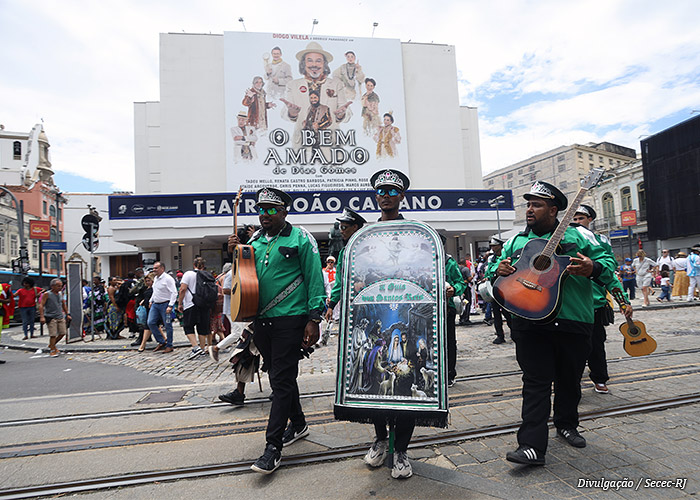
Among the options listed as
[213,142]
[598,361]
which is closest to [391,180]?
[598,361]

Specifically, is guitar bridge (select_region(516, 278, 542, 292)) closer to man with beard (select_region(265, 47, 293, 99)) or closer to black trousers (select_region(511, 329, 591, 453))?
black trousers (select_region(511, 329, 591, 453))

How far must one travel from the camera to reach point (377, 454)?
3.22m

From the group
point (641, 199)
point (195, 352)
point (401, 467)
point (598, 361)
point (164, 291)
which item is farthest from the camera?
point (641, 199)

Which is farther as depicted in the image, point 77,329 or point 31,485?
point 77,329

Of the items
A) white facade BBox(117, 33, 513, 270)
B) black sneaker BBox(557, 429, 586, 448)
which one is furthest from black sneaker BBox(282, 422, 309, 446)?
white facade BBox(117, 33, 513, 270)

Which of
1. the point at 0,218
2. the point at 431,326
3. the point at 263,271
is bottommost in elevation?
the point at 431,326

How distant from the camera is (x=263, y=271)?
361cm

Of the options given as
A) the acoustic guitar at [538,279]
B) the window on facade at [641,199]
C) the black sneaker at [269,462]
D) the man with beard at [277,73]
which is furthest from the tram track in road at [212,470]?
the window on facade at [641,199]

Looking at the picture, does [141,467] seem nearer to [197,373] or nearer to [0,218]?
[197,373]

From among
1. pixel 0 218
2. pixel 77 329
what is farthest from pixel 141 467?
pixel 0 218

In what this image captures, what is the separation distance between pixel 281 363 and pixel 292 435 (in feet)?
2.50

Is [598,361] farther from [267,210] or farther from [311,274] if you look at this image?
[267,210]

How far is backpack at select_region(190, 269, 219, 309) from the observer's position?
28.5 feet

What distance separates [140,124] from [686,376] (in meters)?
33.3
